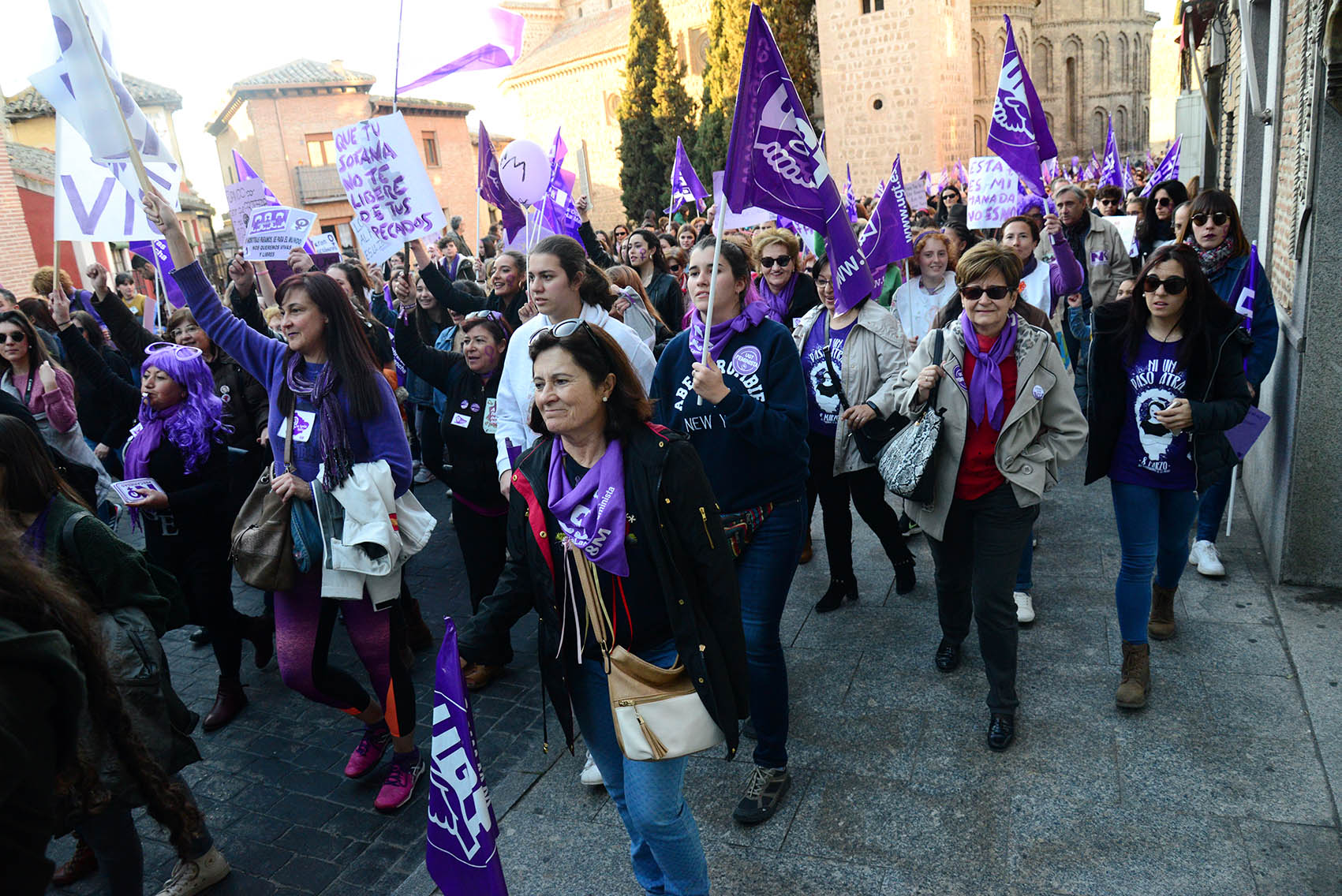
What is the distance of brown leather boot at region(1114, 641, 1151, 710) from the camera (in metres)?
3.93

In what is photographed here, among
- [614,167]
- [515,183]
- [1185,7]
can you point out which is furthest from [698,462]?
[614,167]

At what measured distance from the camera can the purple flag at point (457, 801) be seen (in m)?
2.51

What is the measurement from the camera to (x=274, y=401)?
395cm

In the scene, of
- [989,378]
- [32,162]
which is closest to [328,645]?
[989,378]

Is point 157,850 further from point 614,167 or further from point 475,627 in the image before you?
point 614,167

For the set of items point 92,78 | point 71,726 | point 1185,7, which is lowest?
point 71,726

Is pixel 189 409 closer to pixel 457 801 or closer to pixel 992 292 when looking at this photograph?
pixel 457 801

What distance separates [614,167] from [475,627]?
51882 mm

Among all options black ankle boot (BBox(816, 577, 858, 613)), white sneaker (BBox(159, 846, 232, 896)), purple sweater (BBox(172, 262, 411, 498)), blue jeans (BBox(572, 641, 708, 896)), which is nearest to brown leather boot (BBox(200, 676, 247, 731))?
white sneaker (BBox(159, 846, 232, 896))

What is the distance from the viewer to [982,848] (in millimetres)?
3248

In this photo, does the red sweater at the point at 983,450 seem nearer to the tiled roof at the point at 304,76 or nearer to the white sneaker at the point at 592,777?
the white sneaker at the point at 592,777

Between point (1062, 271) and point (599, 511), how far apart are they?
4.70 m

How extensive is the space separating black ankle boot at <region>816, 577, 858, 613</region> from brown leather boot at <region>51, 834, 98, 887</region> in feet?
11.9

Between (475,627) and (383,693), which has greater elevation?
(475,627)
